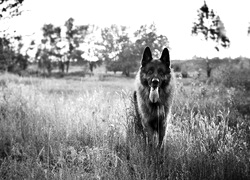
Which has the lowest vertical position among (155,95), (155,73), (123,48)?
(155,95)

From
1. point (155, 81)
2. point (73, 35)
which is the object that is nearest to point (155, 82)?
point (155, 81)

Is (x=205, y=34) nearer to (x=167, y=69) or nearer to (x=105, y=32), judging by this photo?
(x=105, y=32)

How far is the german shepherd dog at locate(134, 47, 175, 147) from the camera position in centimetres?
345

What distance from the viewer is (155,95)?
11.1 ft

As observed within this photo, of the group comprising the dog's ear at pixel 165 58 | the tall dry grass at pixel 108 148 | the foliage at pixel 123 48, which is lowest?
the tall dry grass at pixel 108 148

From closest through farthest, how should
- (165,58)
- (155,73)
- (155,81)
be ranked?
(155,81) < (155,73) < (165,58)

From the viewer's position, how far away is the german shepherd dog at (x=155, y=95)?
345 centimetres

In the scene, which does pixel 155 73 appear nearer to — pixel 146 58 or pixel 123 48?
pixel 146 58

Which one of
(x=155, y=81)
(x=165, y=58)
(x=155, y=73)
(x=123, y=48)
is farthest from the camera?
(x=123, y=48)

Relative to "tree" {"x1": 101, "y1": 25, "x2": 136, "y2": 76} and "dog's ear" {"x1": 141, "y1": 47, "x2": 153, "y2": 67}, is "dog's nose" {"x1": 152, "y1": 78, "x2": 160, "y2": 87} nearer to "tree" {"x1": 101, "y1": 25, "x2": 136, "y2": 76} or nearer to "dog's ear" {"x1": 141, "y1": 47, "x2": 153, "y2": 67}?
"dog's ear" {"x1": 141, "y1": 47, "x2": 153, "y2": 67}

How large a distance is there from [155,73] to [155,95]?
36cm

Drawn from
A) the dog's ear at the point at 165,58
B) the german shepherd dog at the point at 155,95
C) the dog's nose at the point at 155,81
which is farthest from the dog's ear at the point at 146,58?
the dog's nose at the point at 155,81

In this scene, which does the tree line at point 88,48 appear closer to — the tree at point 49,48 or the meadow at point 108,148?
the tree at point 49,48

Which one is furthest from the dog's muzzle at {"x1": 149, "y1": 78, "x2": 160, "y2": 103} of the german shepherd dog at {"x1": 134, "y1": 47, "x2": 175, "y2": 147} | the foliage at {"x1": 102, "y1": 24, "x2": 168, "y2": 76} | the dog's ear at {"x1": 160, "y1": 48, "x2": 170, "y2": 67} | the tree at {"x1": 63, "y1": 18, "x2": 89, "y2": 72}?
the tree at {"x1": 63, "y1": 18, "x2": 89, "y2": 72}
